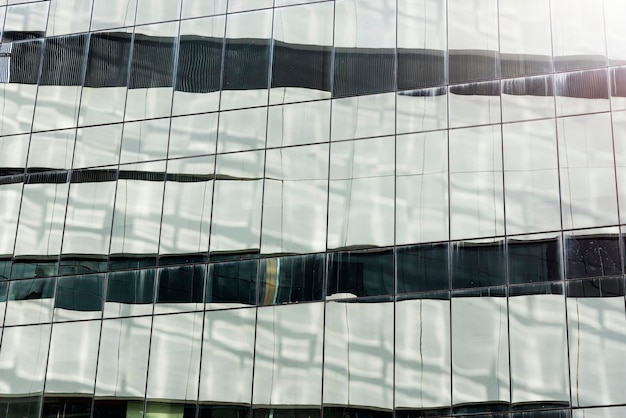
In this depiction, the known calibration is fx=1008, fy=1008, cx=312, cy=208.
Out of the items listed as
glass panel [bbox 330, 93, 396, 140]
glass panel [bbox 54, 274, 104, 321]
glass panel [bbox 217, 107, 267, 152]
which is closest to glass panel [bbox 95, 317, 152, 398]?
glass panel [bbox 54, 274, 104, 321]

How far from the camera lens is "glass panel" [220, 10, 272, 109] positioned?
30438 millimetres

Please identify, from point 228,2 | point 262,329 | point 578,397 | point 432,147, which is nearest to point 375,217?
point 432,147

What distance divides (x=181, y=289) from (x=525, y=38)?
39.3 ft

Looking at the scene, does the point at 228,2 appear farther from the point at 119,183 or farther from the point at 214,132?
the point at 119,183

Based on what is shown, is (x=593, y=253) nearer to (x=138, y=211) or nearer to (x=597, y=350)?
(x=597, y=350)

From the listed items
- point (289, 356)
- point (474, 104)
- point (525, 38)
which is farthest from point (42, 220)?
point (525, 38)

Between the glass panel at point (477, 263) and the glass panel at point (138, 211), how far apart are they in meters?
8.90

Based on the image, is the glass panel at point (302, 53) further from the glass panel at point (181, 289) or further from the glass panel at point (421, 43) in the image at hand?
the glass panel at point (181, 289)

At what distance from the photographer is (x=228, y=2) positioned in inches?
1260

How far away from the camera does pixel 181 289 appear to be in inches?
1128

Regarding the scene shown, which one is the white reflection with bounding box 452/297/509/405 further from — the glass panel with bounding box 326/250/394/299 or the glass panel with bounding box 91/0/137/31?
the glass panel with bounding box 91/0/137/31

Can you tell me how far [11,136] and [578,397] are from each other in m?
19.9

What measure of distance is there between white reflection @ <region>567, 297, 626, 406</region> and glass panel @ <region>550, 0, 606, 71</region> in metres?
6.83

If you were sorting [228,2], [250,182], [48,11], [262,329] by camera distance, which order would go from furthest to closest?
[48,11]
[228,2]
[250,182]
[262,329]
